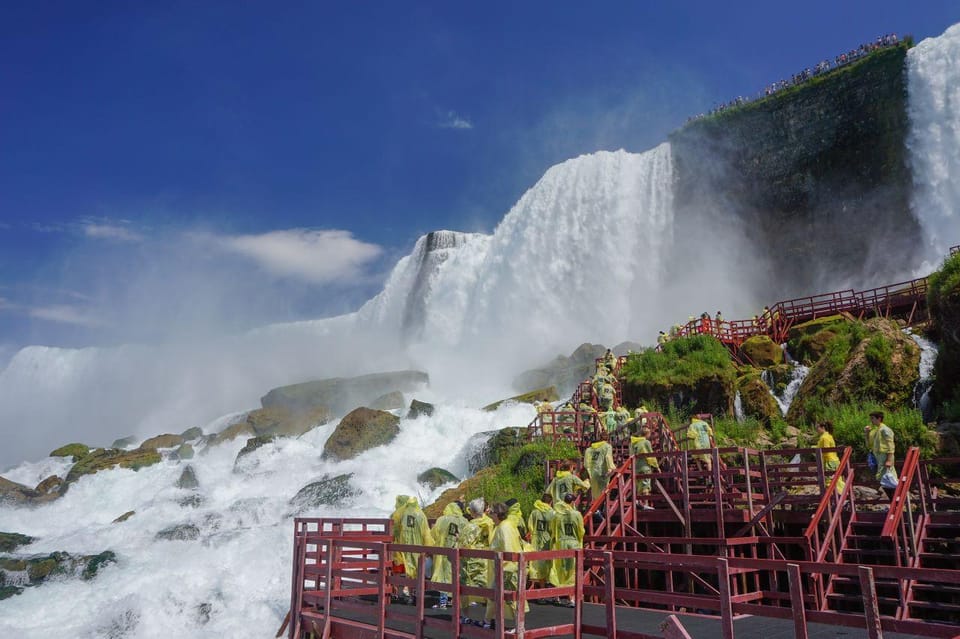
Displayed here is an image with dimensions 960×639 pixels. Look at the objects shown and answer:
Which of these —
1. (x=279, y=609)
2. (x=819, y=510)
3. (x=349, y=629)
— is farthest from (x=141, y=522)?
(x=819, y=510)

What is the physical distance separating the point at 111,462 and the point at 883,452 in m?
A: 35.7

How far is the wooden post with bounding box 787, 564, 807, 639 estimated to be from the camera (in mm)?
5332

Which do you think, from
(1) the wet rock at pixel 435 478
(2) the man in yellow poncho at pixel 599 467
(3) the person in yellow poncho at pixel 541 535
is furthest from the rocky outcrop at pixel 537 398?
(3) the person in yellow poncho at pixel 541 535

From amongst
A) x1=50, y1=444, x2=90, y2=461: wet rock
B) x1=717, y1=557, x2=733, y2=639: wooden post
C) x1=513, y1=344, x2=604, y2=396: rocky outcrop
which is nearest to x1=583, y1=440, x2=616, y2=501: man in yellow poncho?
x1=717, y1=557, x2=733, y2=639: wooden post

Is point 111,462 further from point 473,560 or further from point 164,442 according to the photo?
point 473,560

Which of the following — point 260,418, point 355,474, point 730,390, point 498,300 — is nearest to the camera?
point 730,390

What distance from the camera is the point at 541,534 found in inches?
361

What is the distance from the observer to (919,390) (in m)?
18.7

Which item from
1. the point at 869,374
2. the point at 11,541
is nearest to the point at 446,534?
the point at 869,374

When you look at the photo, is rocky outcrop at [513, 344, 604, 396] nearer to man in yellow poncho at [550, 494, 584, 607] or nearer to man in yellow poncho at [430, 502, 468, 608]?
man in yellow poncho at [430, 502, 468, 608]

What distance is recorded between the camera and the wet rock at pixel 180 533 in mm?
22391

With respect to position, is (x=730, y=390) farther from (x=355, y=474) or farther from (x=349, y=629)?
(x=349, y=629)

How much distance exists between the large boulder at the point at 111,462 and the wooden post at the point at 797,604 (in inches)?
1408

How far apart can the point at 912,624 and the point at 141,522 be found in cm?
2433
